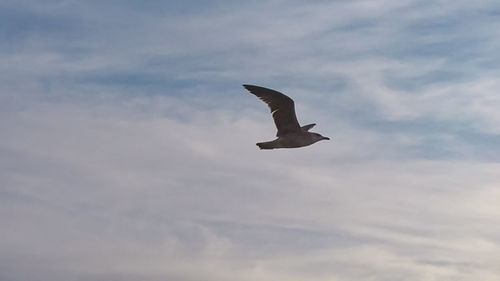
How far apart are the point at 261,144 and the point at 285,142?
141 centimetres

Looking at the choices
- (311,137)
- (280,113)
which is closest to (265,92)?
(280,113)

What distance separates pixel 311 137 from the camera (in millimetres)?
50281

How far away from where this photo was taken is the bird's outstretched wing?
47.1 metres

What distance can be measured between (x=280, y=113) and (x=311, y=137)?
3107mm

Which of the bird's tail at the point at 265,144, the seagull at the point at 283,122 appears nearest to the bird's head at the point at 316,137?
the seagull at the point at 283,122

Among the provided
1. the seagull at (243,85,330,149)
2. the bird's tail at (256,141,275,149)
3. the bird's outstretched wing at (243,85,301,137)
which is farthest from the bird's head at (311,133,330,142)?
the bird's tail at (256,141,275,149)

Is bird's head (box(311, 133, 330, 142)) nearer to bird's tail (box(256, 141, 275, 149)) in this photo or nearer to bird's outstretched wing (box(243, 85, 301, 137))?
bird's outstretched wing (box(243, 85, 301, 137))

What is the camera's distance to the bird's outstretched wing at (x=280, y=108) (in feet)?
155

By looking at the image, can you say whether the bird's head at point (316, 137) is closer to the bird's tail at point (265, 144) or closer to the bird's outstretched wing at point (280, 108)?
the bird's outstretched wing at point (280, 108)

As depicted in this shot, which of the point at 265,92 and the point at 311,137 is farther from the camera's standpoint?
the point at 311,137

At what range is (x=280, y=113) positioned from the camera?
4806 cm

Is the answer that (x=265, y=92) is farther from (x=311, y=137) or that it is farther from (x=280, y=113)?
(x=311, y=137)

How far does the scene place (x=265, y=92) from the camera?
154 ft

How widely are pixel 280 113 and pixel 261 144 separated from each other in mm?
1934
